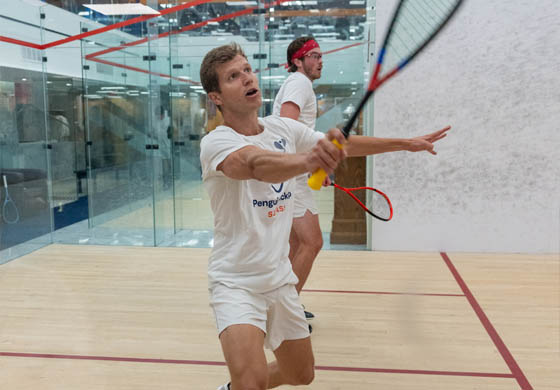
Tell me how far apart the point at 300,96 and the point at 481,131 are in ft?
6.14

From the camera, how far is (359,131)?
3713 millimetres

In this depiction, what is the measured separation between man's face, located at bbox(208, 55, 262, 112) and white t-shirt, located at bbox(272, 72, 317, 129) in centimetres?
78

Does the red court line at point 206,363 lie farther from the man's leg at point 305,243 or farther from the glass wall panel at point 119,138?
the glass wall panel at point 119,138

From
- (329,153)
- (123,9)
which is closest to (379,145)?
(329,153)

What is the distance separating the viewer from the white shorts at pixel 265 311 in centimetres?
123

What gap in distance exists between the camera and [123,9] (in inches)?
151

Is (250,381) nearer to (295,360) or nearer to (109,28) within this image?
(295,360)

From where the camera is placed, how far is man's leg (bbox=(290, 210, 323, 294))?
85.3 inches

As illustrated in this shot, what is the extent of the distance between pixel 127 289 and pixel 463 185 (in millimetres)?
2147

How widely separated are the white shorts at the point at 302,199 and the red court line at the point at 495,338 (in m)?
0.86

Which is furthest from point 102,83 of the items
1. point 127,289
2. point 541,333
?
point 541,333

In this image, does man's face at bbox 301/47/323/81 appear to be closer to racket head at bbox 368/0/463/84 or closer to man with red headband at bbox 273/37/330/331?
man with red headband at bbox 273/37/330/331

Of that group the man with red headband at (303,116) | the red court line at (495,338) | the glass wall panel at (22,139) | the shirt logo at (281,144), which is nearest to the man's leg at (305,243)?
the man with red headband at (303,116)

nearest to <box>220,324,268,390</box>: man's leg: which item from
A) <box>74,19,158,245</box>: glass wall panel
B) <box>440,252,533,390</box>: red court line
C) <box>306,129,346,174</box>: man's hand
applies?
<box>306,129,346,174</box>: man's hand
